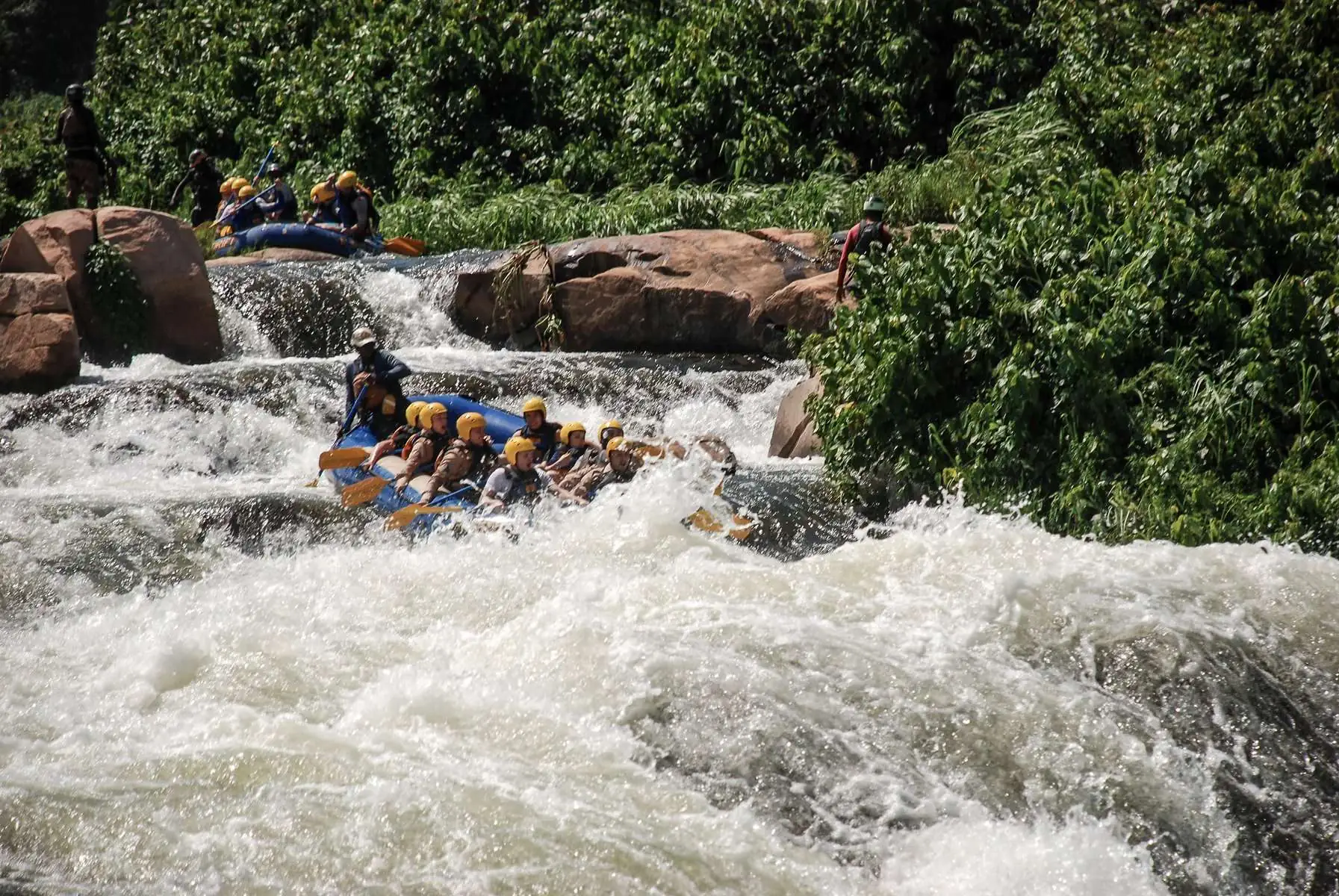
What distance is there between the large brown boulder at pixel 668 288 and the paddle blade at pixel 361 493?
517 cm

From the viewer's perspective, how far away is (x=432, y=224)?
1756 cm

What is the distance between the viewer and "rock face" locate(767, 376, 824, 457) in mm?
10695

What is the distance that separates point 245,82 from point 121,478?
47.7 ft

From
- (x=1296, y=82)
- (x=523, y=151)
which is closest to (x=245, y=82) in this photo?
(x=523, y=151)

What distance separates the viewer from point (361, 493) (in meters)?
9.04

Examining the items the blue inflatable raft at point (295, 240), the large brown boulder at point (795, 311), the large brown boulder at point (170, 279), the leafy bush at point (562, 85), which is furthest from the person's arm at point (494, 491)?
the leafy bush at point (562, 85)

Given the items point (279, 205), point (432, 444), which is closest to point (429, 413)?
point (432, 444)

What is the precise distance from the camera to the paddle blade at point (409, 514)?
8.48 metres

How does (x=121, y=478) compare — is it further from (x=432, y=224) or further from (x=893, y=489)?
(x=432, y=224)

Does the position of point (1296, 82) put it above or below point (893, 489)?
above

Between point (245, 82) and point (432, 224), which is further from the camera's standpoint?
point (245, 82)

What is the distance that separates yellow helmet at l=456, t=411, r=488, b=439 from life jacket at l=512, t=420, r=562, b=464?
24 cm

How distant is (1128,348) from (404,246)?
998cm

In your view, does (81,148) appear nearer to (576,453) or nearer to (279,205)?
(279,205)
